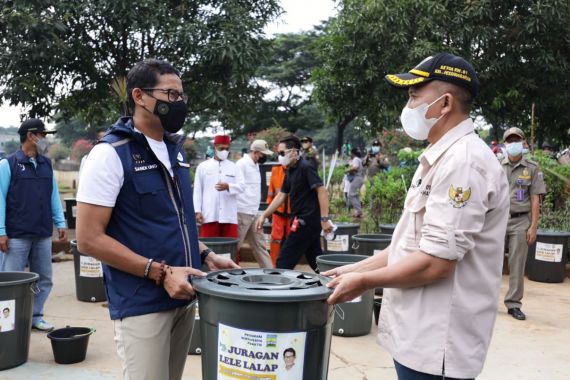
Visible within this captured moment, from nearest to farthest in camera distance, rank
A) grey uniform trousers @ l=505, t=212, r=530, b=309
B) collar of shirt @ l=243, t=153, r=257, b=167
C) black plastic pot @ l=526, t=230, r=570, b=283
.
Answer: grey uniform trousers @ l=505, t=212, r=530, b=309
black plastic pot @ l=526, t=230, r=570, b=283
collar of shirt @ l=243, t=153, r=257, b=167

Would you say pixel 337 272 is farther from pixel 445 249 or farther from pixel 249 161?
pixel 249 161

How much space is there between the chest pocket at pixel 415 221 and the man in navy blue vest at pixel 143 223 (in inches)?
35.1

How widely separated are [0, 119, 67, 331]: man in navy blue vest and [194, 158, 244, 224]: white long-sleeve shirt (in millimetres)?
2165

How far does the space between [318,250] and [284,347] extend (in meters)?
4.25

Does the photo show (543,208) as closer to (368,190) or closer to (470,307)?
(368,190)

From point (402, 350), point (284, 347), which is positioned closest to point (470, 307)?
point (402, 350)

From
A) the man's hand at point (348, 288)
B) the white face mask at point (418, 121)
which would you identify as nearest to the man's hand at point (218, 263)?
the man's hand at point (348, 288)

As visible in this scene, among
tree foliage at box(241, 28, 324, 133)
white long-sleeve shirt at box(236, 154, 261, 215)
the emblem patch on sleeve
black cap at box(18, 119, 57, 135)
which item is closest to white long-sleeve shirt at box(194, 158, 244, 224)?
white long-sleeve shirt at box(236, 154, 261, 215)

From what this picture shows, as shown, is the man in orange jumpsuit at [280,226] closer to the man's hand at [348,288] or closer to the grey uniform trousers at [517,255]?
the grey uniform trousers at [517,255]

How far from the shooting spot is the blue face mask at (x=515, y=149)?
5.85 metres

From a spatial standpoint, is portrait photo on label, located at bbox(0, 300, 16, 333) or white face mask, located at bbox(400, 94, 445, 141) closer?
white face mask, located at bbox(400, 94, 445, 141)

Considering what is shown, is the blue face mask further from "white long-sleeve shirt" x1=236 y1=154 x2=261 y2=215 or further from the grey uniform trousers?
"white long-sleeve shirt" x1=236 y1=154 x2=261 y2=215

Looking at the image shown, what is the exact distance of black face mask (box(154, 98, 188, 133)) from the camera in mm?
2387

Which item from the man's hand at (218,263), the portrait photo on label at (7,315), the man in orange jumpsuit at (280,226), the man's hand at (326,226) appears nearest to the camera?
the man's hand at (218,263)
